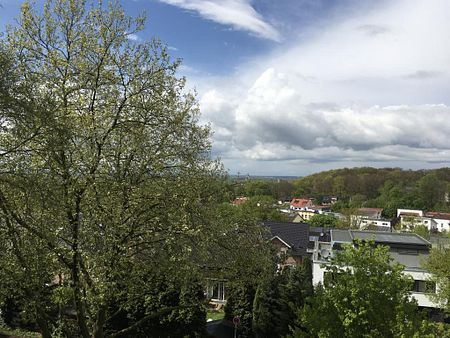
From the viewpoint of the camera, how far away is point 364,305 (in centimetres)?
943

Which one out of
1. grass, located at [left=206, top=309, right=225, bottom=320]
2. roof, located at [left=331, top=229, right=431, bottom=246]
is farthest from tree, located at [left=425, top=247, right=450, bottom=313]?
grass, located at [left=206, top=309, right=225, bottom=320]

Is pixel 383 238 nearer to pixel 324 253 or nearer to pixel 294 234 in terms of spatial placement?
pixel 324 253

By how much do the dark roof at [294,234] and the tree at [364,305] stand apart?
30.4 m

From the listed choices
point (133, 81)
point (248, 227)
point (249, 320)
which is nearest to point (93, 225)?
point (133, 81)

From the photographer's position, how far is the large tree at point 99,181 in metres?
8.97

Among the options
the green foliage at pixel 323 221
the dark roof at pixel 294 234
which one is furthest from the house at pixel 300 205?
the dark roof at pixel 294 234

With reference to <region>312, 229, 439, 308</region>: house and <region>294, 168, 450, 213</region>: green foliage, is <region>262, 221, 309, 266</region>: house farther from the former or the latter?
Result: <region>294, 168, 450, 213</region>: green foliage

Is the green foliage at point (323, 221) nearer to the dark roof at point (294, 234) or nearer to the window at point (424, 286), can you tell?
the dark roof at point (294, 234)

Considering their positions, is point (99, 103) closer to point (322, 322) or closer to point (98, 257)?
point (98, 257)

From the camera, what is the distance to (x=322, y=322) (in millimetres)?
9523

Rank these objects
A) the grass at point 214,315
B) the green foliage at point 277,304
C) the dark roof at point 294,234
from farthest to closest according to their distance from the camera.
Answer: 1. the dark roof at point 294,234
2. the grass at point 214,315
3. the green foliage at point 277,304

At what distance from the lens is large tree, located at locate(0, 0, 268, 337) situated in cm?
897

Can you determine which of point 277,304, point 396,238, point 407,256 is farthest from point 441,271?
point 277,304

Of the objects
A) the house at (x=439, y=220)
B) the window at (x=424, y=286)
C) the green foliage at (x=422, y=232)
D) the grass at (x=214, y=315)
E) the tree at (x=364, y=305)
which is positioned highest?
the tree at (x=364, y=305)
